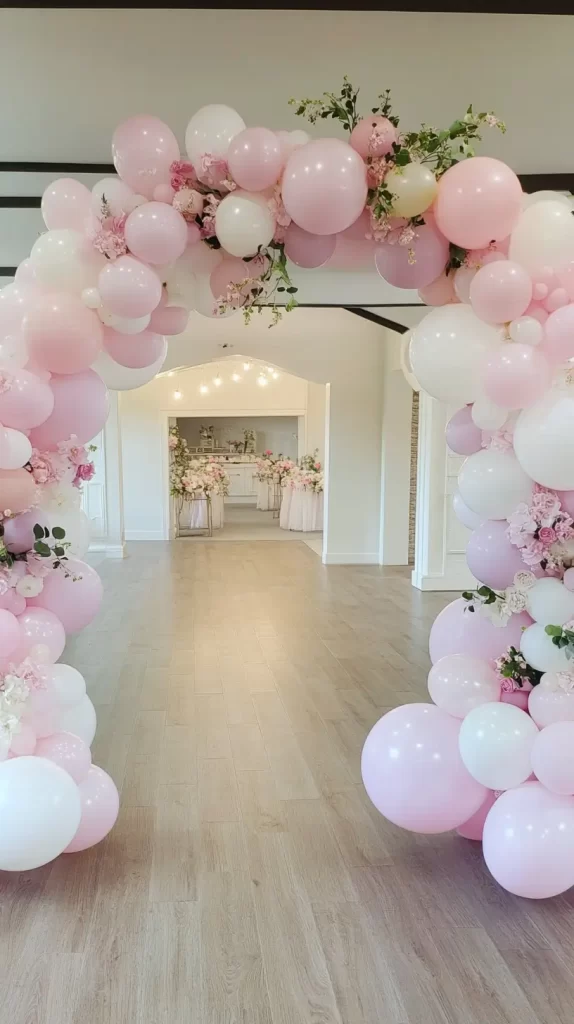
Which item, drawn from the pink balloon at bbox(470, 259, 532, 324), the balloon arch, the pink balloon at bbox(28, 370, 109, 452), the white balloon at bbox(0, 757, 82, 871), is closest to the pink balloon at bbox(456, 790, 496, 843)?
the balloon arch

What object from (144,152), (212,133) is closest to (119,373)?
(144,152)

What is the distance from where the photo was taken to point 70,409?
2533 millimetres

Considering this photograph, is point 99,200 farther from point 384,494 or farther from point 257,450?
point 257,450

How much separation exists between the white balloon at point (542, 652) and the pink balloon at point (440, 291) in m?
1.12

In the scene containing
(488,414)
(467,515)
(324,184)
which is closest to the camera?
(324,184)

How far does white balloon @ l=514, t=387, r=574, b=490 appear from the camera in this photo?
219cm

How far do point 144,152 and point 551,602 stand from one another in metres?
1.87

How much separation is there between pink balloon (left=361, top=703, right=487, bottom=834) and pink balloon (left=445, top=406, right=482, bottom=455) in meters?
0.94

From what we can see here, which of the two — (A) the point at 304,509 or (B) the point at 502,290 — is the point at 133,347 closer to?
(B) the point at 502,290

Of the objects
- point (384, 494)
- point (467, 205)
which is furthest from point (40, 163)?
point (384, 494)

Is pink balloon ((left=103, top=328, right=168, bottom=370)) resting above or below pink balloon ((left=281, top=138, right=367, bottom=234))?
below

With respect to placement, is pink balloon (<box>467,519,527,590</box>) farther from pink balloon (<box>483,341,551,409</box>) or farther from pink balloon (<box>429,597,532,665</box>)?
pink balloon (<box>483,341,551,409</box>)

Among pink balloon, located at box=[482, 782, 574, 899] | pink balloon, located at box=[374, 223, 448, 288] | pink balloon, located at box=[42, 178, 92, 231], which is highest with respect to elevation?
pink balloon, located at box=[42, 178, 92, 231]

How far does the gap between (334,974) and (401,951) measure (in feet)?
0.72
